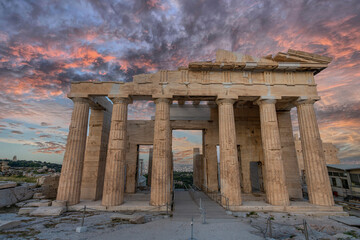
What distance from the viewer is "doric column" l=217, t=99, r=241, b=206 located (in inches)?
453

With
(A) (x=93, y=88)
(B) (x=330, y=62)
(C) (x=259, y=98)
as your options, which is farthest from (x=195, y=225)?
(B) (x=330, y=62)

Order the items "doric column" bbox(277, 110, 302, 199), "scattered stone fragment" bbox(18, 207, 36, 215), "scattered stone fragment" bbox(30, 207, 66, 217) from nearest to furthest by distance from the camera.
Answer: "scattered stone fragment" bbox(30, 207, 66, 217) < "scattered stone fragment" bbox(18, 207, 36, 215) < "doric column" bbox(277, 110, 302, 199)

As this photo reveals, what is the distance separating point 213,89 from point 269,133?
490 cm

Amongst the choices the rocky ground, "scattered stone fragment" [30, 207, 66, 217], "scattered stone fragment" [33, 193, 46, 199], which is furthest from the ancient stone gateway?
"scattered stone fragment" [33, 193, 46, 199]

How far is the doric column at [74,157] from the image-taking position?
457 inches

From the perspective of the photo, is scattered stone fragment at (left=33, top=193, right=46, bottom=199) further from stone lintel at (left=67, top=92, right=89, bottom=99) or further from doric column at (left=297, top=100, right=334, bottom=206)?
doric column at (left=297, top=100, right=334, bottom=206)

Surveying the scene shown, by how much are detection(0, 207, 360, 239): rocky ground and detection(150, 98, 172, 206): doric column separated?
1571mm

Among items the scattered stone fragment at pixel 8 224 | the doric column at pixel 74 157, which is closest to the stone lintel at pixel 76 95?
the doric column at pixel 74 157

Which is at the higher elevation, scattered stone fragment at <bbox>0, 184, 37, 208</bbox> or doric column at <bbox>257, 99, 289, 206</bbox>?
doric column at <bbox>257, 99, 289, 206</bbox>

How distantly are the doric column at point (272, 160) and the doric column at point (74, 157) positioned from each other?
496 inches

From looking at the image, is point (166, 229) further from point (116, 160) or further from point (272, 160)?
point (272, 160)

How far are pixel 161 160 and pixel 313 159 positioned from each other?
10.2 m

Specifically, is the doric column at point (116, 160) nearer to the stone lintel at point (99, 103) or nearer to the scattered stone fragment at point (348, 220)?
the stone lintel at point (99, 103)

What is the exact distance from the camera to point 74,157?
1220cm
